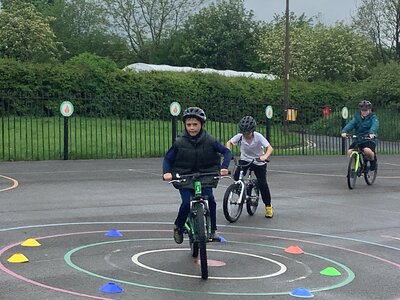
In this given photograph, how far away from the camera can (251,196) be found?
1067 centimetres

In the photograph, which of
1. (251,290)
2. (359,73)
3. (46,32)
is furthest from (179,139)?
(359,73)

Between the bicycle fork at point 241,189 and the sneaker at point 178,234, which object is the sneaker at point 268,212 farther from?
the sneaker at point 178,234

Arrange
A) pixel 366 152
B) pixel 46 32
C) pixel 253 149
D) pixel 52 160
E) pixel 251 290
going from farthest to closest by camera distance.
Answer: pixel 46 32
pixel 52 160
pixel 366 152
pixel 253 149
pixel 251 290

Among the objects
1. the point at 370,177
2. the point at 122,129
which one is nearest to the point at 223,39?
the point at 122,129

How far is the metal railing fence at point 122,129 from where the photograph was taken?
70.4 feet

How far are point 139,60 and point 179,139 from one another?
66187 mm

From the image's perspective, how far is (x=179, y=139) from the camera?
7453 millimetres

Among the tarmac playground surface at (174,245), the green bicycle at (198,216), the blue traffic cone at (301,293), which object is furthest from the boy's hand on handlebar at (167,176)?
the blue traffic cone at (301,293)

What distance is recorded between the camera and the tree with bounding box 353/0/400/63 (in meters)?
52.2

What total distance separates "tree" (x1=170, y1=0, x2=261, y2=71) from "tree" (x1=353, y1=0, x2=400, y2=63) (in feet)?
37.3

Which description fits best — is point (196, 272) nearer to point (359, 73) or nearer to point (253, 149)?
point (253, 149)

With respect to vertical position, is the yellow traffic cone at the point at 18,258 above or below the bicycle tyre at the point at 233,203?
below

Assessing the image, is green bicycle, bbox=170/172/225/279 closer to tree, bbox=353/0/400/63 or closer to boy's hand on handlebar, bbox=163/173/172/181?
boy's hand on handlebar, bbox=163/173/172/181

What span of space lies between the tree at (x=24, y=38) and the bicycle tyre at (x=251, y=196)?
127 ft
